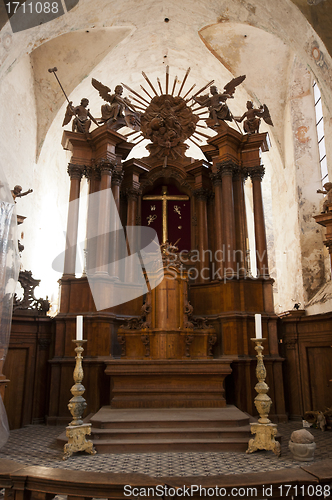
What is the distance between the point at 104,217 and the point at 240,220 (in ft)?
9.50

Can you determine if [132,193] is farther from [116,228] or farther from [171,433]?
[171,433]

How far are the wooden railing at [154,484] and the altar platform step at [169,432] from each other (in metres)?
2.37

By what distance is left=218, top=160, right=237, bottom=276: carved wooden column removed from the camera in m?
8.12

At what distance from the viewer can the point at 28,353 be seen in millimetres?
7477

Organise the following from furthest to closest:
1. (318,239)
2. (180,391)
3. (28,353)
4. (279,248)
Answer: (279,248), (318,239), (28,353), (180,391)

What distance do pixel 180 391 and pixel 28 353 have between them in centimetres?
300

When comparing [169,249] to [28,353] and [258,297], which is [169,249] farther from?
[28,353]

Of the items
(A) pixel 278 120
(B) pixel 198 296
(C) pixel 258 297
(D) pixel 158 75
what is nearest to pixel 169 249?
(B) pixel 198 296

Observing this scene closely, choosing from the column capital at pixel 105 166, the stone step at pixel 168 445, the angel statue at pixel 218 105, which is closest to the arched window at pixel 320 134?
the angel statue at pixel 218 105

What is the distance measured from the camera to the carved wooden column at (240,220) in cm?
833

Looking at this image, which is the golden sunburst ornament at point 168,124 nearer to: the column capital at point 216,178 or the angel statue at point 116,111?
the angel statue at point 116,111

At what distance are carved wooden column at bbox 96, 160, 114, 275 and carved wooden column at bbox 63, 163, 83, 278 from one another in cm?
53

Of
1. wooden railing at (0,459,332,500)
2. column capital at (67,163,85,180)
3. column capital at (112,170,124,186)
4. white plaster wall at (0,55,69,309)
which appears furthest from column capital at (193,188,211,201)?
wooden railing at (0,459,332,500)

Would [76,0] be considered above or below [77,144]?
above
